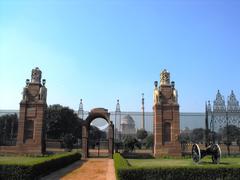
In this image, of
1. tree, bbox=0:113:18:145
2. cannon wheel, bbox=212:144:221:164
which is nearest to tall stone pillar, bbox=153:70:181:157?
cannon wheel, bbox=212:144:221:164

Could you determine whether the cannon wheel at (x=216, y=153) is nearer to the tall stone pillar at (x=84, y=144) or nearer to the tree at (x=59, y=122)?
the tall stone pillar at (x=84, y=144)

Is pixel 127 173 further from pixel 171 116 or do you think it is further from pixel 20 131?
pixel 20 131

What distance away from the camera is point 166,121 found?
87.0 ft

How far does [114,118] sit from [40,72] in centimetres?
830

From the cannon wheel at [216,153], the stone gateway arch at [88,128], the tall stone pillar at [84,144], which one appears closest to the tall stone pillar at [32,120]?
the tall stone pillar at [84,144]

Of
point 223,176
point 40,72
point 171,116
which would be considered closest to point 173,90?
point 171,116

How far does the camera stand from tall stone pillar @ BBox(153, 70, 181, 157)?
85.0 ft

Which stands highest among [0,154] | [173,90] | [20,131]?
[173,90]

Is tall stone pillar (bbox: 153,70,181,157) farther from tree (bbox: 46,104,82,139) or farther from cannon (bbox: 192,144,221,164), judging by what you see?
tree (bbox: 46,104,82,139)

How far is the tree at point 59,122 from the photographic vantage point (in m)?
→ 53.2

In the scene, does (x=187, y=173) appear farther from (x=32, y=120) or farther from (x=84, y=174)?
(x=32, y=120)

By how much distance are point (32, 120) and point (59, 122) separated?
2762 centimetres

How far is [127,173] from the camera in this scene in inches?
468

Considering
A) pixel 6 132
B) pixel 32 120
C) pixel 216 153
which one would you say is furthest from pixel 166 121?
pixel 6 132
